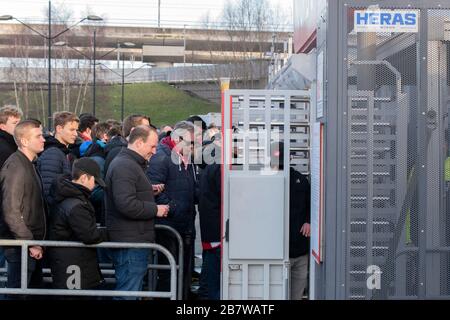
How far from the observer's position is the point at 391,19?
496 centimetres

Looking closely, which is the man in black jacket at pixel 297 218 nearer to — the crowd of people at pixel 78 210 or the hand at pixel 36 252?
the crowd of people at pixel 78 210

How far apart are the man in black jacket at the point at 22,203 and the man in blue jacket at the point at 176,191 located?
1642 millimetres

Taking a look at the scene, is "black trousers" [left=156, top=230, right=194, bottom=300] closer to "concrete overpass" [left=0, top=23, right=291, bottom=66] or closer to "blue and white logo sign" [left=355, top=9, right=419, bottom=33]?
"blue and white logo sign" [left=355, top=9, right=419, bottom=33]

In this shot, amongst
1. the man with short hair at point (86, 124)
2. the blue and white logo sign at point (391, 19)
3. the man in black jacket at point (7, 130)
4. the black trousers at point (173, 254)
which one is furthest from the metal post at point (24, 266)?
the man with short hair at point (86, 124)

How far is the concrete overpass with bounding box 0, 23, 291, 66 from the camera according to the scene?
51.4 meters

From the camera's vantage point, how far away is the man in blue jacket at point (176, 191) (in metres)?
7.70

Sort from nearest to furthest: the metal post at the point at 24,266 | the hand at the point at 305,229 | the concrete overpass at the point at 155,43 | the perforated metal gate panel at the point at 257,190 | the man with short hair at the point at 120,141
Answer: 1. the metal post at the point at 24,266
2. the perforated metal gate panel at the point at 257,190
3. the hand at the point at 305,229
4. the man with short hair at the point at 120,141
5. the concrete overpass at the point at 155,43

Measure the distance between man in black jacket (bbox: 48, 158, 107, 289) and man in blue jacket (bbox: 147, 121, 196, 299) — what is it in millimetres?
1538

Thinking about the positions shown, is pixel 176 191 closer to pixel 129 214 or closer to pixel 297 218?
pixel 129 214

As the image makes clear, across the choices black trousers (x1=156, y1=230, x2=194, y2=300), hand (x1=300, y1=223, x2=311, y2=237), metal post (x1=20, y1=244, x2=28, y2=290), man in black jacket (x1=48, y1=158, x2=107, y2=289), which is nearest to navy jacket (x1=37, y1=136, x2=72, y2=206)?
man in black jacket (x1=48, y1=158, x2=107, y2=289)

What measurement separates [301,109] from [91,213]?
1.98 meters

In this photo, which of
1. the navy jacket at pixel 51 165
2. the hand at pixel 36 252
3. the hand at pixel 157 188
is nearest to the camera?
the hand at pixel 36 252

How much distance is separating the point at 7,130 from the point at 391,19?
4.32 meters
